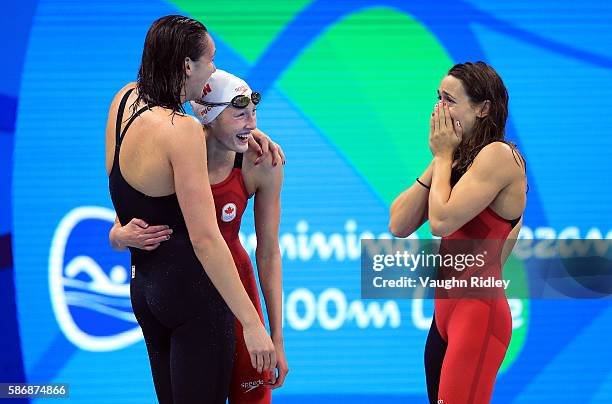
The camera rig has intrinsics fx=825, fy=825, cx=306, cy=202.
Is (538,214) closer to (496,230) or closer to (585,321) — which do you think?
(585,321)

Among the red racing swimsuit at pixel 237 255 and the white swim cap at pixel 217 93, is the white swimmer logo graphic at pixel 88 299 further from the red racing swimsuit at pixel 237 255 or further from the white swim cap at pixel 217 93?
the white swim cap at pixel 217 93

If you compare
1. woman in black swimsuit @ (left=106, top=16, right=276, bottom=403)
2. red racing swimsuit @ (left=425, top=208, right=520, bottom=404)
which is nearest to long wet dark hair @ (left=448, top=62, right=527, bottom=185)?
red racing swimsuit @ (left=425, top=208, right=520, bottom=404)

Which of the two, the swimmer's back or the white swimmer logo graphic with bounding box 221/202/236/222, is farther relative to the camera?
the white swimmer logo graphic with bounding box 221/202/236/222

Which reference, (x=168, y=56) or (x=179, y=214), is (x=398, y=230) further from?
(x=168, y=56)

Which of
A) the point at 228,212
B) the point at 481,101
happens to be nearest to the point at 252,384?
the point at 228,212

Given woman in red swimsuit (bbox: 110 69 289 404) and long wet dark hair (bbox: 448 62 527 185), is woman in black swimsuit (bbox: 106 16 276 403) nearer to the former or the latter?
woman in red swimsuit (bbox: 110 69 289 404)

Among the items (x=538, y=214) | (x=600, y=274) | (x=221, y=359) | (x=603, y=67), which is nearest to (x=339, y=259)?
(x=538, y=214)

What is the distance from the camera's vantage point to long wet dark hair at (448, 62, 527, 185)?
306cm

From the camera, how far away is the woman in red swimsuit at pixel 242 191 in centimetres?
293

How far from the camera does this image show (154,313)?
267 centimetres

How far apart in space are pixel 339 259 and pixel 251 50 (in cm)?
139

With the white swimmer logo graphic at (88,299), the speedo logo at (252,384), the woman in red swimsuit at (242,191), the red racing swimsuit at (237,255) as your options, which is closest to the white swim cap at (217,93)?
the woman in red swimsuit at (242,191)

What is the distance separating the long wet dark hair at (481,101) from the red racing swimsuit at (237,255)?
823mm

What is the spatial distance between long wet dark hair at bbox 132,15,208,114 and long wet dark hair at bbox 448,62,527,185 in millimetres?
1049
